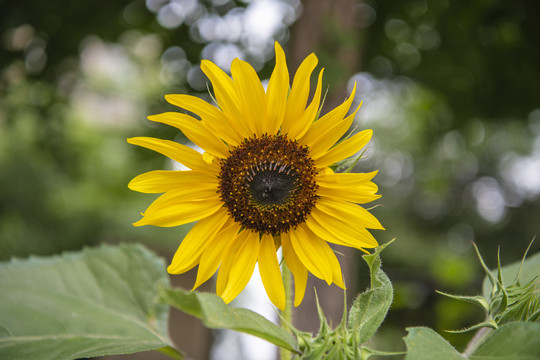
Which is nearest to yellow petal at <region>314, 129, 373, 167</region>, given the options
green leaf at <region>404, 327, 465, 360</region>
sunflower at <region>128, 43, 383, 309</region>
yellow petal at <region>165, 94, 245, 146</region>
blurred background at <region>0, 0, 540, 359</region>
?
sunflower at <region>128, 43, 383, 309</region>

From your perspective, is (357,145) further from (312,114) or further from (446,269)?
(446,269)

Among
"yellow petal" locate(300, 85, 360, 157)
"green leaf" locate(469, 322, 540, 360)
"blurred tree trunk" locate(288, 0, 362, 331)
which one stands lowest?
"green leaf" locate(469, 322, 540, 360)

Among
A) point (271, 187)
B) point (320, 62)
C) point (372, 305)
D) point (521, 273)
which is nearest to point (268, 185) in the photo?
point (271, 187)

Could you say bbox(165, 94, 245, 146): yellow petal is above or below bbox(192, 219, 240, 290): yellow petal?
above

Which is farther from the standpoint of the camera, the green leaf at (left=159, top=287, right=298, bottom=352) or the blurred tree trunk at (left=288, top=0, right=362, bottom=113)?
the blurred tree trunk at (left=288, top=0, right=362, bottom=113)

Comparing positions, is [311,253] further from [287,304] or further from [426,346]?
[426,346]

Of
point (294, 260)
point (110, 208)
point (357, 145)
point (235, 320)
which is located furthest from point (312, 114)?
point (110, 208)

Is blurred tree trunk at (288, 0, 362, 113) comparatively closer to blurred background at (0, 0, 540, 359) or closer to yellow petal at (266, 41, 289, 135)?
blurred background at (0, 0, 540, 359)

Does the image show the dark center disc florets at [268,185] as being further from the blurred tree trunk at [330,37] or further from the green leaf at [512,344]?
the blurred tree trunk at [330,37]

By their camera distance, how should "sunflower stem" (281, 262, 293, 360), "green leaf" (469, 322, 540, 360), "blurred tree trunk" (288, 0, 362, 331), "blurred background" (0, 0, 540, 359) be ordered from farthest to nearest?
"blurred background" (0, 0, 540, 359) < "blurred tree trunk" (288, 0, 362, 331) < "sunflower stem" (281, 262, 293, 360) < "green leaf" (469, 322, 540, 360)
